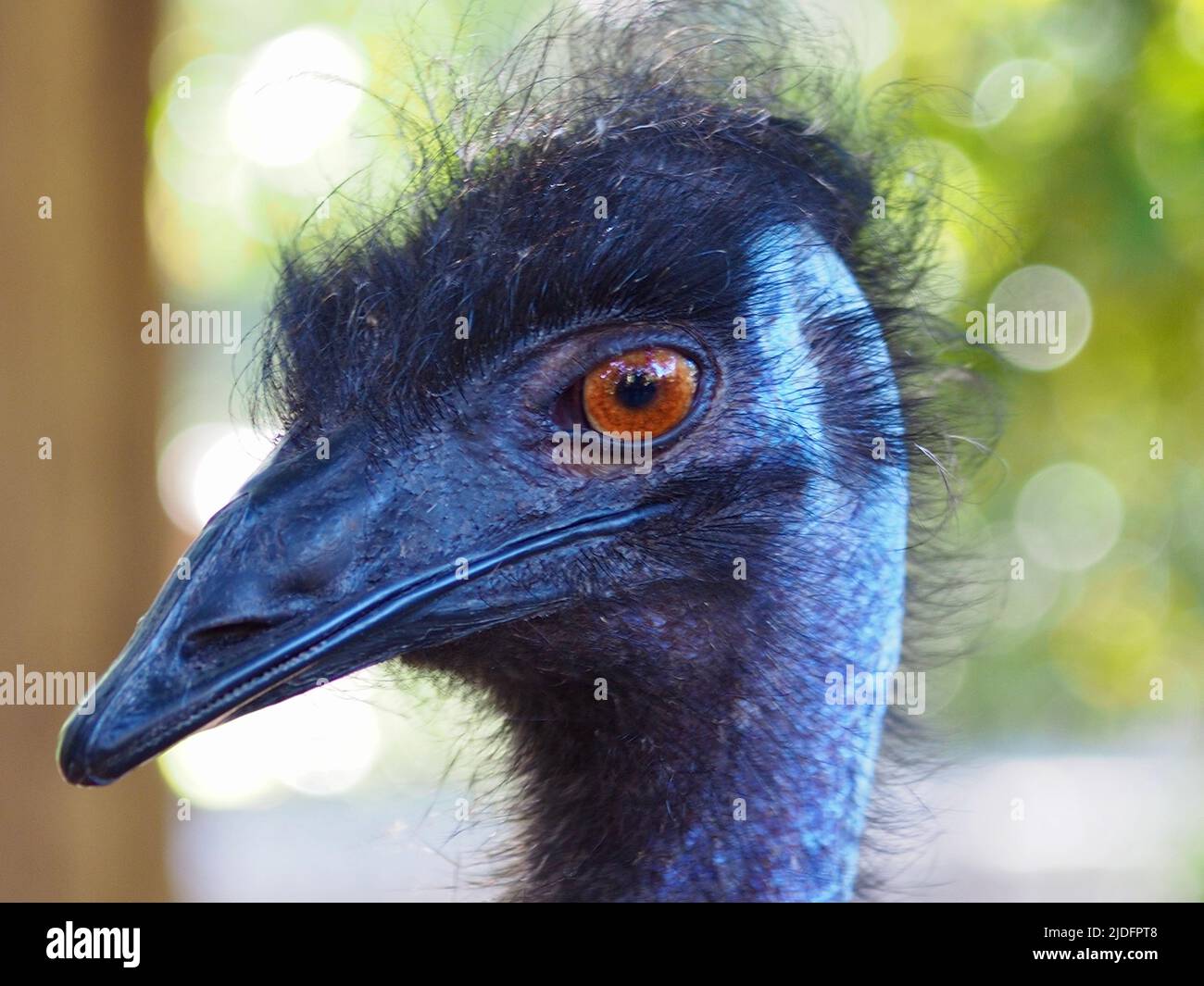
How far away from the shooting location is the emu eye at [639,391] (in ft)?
4.81

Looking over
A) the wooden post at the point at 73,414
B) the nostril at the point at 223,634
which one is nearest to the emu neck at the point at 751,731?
the nostril at the point at 223,634

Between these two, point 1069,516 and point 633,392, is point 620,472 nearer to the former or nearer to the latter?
point 633,392

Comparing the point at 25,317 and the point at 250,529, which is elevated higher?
the point at 25,317

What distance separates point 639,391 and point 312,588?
439 mm

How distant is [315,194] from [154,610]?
104 centimetres

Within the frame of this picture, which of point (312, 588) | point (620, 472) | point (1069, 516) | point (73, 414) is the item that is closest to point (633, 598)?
point (620, 472)

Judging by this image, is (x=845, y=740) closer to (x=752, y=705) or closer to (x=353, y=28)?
(x=752, y=705)

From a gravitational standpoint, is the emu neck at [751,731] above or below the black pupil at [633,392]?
below

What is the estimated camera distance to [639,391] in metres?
1.47

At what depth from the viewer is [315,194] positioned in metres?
2.15

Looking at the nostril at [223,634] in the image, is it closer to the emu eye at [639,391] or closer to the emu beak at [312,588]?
the emu beak at [312,588]

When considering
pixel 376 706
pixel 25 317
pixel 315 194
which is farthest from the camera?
pixel 25 317

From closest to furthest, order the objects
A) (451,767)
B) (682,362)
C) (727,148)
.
Result: (682,362), (727,148), (451,767)

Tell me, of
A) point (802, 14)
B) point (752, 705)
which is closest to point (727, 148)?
point (802, 14)
